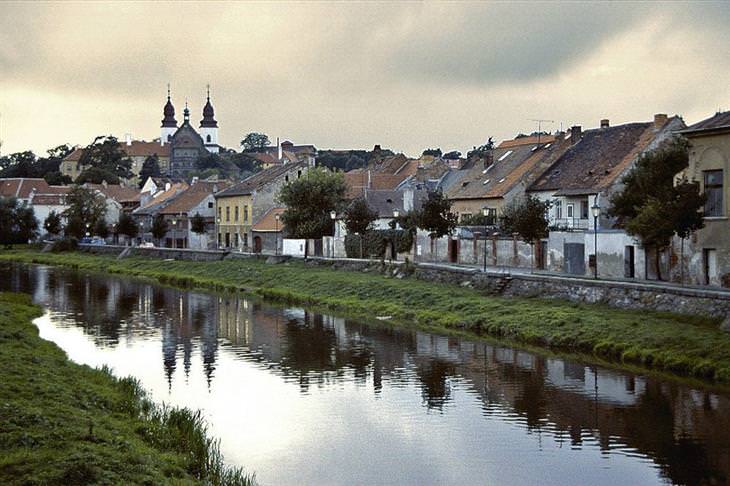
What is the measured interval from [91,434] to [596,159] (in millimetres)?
40868

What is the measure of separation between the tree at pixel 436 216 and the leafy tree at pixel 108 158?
116593 millimetres

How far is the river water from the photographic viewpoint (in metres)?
17.2

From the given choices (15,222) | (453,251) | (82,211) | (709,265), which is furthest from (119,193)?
(709,265)

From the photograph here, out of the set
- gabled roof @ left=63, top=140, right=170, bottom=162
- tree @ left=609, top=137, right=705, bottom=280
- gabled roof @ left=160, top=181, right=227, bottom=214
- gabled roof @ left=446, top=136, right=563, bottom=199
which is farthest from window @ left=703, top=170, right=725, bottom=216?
gabled roof @ left=63, top=140, right=170, bottom=162

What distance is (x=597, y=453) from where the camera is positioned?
59.9 feet

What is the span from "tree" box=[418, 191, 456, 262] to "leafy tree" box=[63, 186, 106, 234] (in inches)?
2112

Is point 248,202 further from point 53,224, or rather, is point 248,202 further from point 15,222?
point 53,224

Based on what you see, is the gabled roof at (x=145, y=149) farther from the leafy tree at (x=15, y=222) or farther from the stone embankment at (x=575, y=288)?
the stone embankment at (x=575, y=288)

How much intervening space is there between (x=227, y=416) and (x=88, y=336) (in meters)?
15.5

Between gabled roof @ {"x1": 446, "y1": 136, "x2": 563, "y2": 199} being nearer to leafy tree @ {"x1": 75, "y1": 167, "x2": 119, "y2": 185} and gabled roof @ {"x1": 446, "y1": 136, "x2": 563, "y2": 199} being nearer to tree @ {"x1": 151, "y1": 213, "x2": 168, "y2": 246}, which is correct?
tree @ {"x1": 151, "y1": 213, "x2": 168, "y2": 246}

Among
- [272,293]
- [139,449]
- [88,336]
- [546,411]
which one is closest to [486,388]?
[546,411]

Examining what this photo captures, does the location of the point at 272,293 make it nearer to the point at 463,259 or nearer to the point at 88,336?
the point at 463,259

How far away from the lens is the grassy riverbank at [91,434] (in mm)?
13734

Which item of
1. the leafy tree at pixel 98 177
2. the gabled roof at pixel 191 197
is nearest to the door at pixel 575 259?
the gabled roof at pixel 191 197
